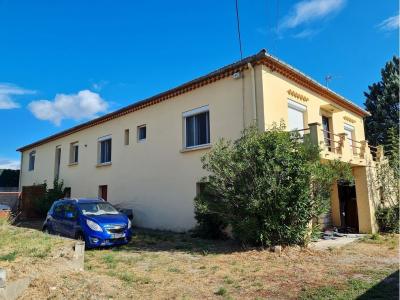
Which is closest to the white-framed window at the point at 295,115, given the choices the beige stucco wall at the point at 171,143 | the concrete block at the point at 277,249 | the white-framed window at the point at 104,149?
the beige stucco wall at the point at 171,143

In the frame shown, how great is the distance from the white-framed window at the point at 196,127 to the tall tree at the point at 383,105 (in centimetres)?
1880

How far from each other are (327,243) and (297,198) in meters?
2.98

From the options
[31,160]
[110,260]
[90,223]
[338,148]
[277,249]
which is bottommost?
[110,260]

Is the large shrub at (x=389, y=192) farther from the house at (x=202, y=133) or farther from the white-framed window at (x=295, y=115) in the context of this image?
the white-framed window at (x=295, y=115)

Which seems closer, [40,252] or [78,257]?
[40,252]

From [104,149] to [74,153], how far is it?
13.7 ft

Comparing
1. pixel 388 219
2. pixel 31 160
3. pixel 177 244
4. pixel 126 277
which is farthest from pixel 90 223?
pixel 31 160

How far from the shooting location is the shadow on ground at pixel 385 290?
5.52 m

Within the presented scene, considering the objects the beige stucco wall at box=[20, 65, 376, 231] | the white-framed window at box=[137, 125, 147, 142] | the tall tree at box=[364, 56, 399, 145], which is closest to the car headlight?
the beige stucco wall at box=[20, 65, 376, 231]

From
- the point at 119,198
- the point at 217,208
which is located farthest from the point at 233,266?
the point at 119,198

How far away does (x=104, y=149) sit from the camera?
19.4m

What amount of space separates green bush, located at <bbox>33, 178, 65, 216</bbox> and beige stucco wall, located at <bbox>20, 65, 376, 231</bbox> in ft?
3.59

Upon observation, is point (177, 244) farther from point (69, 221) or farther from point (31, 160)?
point (31, 160)

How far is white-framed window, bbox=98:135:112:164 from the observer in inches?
746
